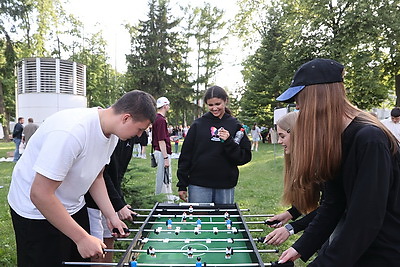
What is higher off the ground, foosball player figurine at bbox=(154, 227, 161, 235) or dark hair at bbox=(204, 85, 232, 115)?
dark hair at bbox=(204, 85, 232, 115)

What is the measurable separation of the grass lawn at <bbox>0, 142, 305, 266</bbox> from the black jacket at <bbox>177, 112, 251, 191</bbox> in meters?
1.14

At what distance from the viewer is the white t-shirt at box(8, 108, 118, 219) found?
1.69 meters

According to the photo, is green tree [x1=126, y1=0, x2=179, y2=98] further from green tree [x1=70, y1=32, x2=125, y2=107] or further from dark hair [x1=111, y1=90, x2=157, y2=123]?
dark hair [x1=111, y1=90, x2=157, y2=123]

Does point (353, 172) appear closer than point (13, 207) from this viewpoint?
Yes

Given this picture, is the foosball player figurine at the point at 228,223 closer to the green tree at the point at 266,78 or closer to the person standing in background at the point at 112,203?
the person standing in background at the point at 112,203

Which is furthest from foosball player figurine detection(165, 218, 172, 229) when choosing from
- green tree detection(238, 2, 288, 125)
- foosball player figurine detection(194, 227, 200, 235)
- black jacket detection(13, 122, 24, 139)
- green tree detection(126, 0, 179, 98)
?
green tree detection(126, 0, 179, 98)

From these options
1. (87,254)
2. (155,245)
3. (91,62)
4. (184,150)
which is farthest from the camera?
(91,62)

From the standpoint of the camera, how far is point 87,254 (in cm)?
180

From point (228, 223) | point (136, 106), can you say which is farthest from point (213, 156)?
point (136, 106)

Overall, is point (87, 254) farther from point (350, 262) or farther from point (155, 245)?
point (350, 262)

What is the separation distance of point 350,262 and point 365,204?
0.89ft

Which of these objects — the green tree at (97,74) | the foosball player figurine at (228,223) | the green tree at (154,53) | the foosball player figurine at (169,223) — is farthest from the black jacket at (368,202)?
the green tree at (97,74)

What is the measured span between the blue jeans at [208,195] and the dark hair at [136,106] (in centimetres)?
170

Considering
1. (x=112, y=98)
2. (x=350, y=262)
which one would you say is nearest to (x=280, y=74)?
(x=112, y=98)
